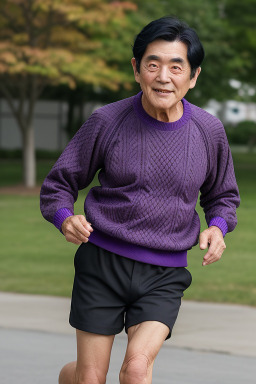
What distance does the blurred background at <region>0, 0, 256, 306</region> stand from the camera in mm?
10906

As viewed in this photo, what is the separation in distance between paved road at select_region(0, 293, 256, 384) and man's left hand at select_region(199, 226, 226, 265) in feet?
7.42

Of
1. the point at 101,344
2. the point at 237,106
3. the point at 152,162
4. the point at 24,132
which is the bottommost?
the point at 237,106

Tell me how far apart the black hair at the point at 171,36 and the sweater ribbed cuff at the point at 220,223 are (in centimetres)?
61

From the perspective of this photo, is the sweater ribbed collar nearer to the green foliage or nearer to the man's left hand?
the man's left hand

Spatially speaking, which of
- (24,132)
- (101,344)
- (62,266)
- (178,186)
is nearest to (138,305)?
(101,344)

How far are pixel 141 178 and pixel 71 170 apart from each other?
318 millimetres

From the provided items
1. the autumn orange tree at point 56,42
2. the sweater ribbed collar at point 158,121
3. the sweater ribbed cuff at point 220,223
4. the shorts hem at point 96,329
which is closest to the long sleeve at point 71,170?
the sweater ribbed collar at point 158,121

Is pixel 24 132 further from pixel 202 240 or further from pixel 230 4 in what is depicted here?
pixel 202 240

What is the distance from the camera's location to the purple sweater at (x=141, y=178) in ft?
13.1

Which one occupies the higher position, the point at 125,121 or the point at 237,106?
the point at 125,121

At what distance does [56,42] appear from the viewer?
1000 inches

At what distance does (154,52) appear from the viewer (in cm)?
399

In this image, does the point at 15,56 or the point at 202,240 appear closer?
the point at 202,240

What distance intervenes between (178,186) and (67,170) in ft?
1.54
